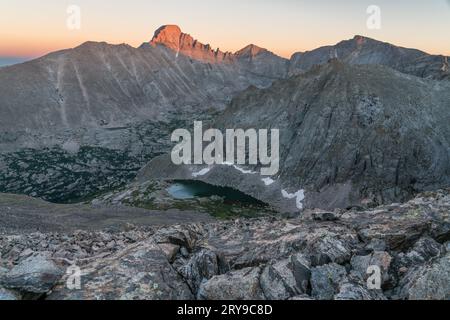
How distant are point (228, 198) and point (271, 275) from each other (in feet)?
400

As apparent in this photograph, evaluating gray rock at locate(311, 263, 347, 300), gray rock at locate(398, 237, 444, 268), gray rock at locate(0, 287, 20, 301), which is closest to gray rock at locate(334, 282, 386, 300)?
gray rock at locate(311, 263, 347, 300)

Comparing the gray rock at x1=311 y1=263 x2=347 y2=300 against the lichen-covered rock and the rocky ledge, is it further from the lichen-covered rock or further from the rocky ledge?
the lichen-covered rock

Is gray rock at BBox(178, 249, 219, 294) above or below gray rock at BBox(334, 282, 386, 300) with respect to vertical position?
below

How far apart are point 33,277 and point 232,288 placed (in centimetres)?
883

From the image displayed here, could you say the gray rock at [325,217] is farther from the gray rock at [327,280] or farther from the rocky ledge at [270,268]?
the gray rock at [327,280]

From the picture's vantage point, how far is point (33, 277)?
17797mm

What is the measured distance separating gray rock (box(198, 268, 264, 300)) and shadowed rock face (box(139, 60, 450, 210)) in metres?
116

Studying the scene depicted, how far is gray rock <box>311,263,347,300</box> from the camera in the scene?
58.1 ft

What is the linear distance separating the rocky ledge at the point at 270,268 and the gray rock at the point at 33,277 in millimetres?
41

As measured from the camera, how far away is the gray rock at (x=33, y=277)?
17312 millimetres

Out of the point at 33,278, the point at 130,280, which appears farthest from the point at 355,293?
the point at 33,278

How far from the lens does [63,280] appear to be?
60.7 feet

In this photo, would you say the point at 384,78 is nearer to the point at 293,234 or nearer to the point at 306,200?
the point at 306,200
